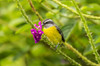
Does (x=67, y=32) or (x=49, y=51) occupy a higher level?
(x=67, y=32)

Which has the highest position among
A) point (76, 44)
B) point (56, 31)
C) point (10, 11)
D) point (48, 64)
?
point (10, 11)

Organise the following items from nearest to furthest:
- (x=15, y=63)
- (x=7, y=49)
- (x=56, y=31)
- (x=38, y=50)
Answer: (x=56, y=31)
(x=38, y=50)
(x=7, y=49)
(x=15, y=63)

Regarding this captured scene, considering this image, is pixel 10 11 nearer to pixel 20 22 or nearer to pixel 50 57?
pixel 20 22

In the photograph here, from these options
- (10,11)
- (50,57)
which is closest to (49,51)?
(50,57)

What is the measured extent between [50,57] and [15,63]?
731 mm

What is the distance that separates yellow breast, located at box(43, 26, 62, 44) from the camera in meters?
2.49

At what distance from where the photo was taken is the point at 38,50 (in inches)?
115

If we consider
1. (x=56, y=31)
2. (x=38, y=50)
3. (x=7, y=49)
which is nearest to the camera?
(x=56, y=31)

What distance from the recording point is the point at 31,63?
298 cm

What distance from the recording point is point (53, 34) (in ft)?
8.37

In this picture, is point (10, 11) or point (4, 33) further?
point (10, 11)

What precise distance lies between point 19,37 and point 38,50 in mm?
503

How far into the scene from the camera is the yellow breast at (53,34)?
249 centimetres

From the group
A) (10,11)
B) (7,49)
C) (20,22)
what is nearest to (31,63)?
(7,49)
